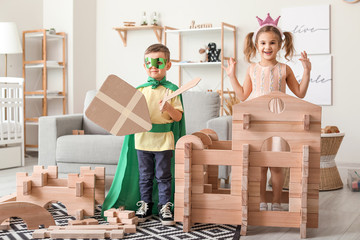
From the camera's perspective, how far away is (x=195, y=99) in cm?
359

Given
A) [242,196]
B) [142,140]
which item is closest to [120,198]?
[142,140]

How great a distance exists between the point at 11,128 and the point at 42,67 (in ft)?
3.80

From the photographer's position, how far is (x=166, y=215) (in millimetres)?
2398

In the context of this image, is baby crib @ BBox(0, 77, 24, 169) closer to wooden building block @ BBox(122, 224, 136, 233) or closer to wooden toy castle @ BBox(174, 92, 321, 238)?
wooden building block @ BBox(122, 224, 136, 233)

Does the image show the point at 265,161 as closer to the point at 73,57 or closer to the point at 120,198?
the point at 120,198

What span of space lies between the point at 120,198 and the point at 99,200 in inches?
6.7

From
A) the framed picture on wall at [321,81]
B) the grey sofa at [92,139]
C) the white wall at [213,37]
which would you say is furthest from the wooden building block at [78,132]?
the framed picture on wall at [321,81]

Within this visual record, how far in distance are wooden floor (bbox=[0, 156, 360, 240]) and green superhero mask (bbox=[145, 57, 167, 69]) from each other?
93cm

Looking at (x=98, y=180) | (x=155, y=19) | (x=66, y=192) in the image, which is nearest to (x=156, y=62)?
(x=98, y=180)

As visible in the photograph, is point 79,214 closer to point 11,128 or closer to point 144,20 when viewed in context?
point 11,128

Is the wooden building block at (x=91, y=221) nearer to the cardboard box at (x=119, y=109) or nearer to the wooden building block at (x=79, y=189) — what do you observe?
the wooden building block at (x=79, y=189)

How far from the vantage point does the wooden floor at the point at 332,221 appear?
2227 mm

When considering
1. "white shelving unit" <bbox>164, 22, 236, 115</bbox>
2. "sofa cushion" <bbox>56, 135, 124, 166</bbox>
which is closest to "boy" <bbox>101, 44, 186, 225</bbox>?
"sofa cushion" <bbox>56, 135, 124, 166</bbox>

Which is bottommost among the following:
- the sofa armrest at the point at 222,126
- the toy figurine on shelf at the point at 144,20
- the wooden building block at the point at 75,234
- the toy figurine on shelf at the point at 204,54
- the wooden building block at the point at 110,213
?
the wooden building block at the point at 75,234
